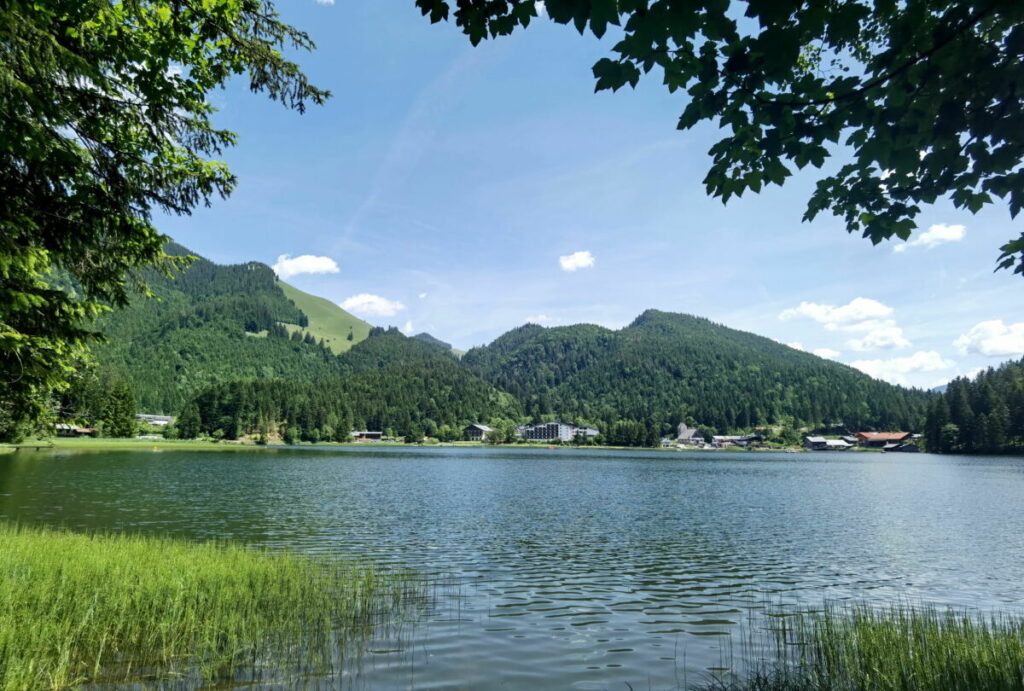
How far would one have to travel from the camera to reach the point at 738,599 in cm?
1791

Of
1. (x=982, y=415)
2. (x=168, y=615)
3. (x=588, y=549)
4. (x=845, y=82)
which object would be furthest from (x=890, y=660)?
(x=982, y=415)

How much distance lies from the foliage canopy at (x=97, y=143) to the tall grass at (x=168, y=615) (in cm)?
459

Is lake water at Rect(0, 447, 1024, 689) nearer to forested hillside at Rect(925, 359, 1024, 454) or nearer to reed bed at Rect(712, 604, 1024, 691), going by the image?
reed bed at Rect(712, 604, 1024, 691)

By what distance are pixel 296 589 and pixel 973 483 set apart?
263 ft

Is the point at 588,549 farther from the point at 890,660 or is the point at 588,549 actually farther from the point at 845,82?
the point at 845,82

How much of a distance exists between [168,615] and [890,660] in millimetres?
14137

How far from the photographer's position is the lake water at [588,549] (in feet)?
40.2

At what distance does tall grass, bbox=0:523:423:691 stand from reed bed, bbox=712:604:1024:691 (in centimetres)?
856

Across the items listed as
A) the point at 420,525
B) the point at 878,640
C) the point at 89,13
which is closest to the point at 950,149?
the point at 878,640

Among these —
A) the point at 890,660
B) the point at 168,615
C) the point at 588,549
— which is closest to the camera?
the point at 890,660

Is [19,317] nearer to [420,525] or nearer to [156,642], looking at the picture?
[156,642]

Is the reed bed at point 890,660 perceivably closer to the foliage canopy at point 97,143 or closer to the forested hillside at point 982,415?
the foliage canopy at point 97,143

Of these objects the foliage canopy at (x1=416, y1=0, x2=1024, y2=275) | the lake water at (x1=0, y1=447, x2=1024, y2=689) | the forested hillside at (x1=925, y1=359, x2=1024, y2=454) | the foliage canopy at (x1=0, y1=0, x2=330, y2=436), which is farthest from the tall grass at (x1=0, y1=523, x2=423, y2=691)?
the forested hillside at (x1=925, y1=359, x2=1024, y2=454)

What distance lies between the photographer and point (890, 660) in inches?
395
